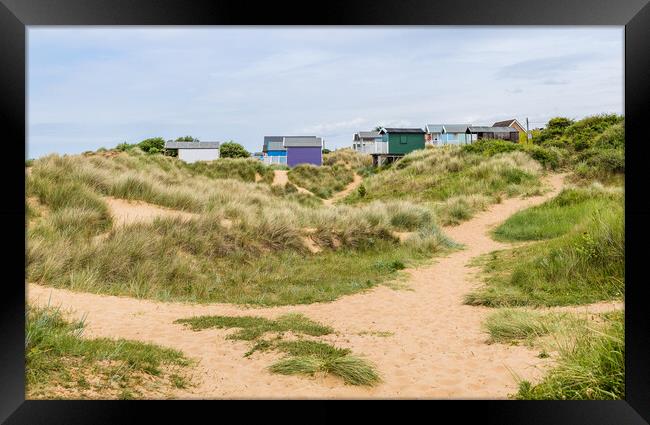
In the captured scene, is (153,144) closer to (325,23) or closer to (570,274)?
(570,274)

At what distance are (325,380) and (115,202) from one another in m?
9.91

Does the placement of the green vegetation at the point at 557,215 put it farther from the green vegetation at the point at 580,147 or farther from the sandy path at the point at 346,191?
the sandy path at the point at 346,191

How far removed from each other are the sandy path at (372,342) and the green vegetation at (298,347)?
10cm

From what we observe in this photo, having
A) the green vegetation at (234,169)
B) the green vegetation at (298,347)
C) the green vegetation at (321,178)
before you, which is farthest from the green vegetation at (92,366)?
the green vegetation at (321,178)

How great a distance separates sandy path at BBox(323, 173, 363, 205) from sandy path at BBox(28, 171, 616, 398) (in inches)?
665

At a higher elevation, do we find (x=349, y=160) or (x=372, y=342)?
(x=349, y=160)

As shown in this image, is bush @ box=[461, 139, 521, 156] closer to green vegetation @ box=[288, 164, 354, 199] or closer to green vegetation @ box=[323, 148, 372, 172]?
green vegetation @ box=[288, 164, 354, 199]

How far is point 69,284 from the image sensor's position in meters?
7.50

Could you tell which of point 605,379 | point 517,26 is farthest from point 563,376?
point 517,26

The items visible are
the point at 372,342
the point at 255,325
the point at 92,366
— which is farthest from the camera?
the point at 255,325

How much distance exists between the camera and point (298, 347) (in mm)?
5297

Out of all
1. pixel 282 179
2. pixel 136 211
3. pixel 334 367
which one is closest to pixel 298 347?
pixel 334 367

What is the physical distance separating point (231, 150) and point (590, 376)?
3597 centimetres

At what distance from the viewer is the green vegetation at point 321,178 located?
28.4m
